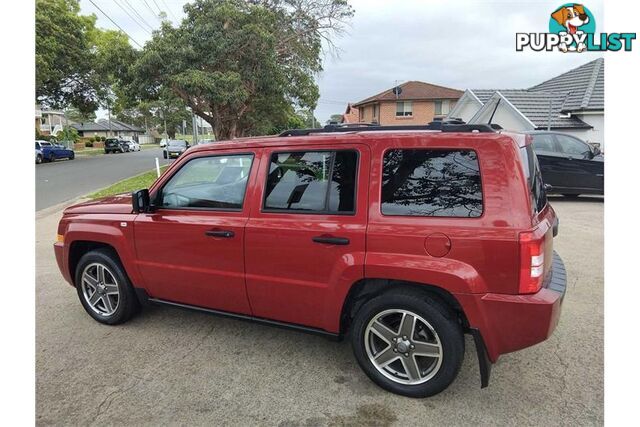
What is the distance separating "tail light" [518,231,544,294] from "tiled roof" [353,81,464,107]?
43.7m

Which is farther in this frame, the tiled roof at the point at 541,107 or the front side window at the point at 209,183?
the tiled roof at the point at 541,107

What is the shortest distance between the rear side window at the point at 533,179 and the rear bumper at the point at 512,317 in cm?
54

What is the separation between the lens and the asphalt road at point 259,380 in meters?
2.76

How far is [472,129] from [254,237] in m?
1.72

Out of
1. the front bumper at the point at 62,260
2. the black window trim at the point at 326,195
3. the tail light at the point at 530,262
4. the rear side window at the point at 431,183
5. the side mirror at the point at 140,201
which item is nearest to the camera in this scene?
the tail light at the point at 530,262

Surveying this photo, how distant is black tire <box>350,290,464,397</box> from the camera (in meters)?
2.75

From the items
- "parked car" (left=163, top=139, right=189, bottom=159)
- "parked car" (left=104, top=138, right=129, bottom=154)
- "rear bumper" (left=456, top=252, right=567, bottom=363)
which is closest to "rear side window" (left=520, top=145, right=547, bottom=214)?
"rear bumper" (left=456, top=252, right=567, bottom=363)

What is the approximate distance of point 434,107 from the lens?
45.2m

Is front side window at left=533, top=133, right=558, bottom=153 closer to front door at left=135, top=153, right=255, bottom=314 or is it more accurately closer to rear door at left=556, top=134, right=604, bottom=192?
rear door at left=556, top=134, right=604, bottom=192

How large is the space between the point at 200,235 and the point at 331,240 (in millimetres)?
1150

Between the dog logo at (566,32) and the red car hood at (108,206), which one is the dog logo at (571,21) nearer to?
the dog logo at (566,32)

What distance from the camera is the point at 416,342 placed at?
9.48 feet

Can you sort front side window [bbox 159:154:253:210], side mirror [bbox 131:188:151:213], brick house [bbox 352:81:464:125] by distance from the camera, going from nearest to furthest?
front side window [bbox 159:154:253:210]
side mirror [bbox 131:188:151:213]
brick house [bbox 352:81:464:125]

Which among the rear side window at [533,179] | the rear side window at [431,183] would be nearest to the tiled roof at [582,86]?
the rear side window at [533,179]
